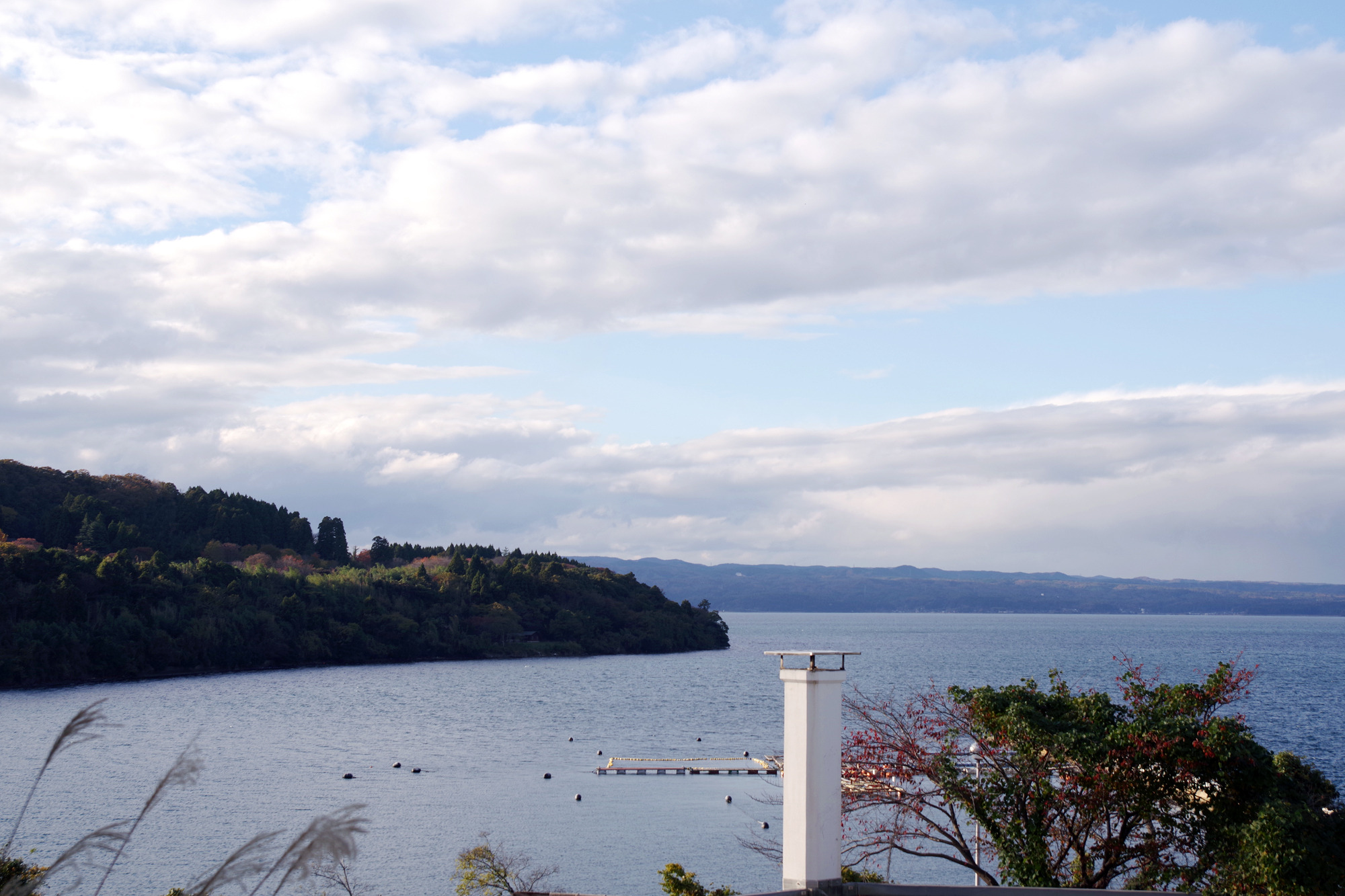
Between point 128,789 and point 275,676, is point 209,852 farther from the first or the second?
point 275,676

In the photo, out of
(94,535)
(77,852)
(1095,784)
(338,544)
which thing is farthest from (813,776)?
(338,544)

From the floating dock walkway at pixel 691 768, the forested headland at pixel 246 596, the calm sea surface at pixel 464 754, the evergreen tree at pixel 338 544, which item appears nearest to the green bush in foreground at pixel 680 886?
the calm sea surface at pixel 464 754

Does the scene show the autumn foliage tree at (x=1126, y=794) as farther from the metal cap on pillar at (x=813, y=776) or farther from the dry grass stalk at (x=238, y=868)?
the dry grass stalk at (x=238, y=868)

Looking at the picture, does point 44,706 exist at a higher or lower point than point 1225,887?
lower

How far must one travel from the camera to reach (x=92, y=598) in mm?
101125

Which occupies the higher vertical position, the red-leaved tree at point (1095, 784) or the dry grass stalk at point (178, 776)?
the dry grass stalk at point (178, 776)

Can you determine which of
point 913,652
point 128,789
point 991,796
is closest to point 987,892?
point 991,796

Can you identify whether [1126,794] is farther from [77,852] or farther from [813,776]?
[77,852]

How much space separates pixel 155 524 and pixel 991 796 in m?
151

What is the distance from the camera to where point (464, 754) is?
63156 millimetres

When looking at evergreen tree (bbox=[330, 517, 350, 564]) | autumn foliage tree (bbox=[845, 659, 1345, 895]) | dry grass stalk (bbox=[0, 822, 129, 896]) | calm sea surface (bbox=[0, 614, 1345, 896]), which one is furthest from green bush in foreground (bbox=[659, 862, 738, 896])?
evergreen tree (bbox=[330, 517, 350, 564])

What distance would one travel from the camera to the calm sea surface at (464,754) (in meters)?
37.3

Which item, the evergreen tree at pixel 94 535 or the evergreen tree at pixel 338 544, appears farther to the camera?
the evergreen tree at pixel 338 544

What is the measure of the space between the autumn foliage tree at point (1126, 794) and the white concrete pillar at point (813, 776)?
4950mm
